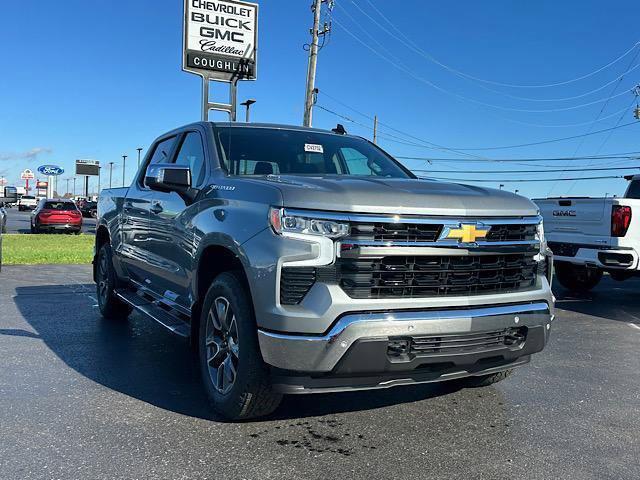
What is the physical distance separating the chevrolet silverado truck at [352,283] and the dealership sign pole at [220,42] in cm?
1561

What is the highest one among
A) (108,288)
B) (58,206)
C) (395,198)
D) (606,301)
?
(395,198)

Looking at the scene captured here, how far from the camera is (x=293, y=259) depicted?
316cm

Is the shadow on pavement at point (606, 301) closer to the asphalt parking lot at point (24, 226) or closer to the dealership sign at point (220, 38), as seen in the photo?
the dealership sign at point (220, 38)

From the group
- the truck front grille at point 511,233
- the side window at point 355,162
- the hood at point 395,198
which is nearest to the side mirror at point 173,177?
the hood at point 395,198

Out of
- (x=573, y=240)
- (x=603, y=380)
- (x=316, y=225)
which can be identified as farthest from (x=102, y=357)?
(x=573, y=240)

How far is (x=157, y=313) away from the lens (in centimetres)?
502

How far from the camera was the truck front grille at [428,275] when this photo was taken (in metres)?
3.19

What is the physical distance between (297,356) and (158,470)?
0.91 m

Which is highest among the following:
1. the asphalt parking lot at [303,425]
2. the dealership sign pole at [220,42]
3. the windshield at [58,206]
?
the dealership sign pole at [220,42]

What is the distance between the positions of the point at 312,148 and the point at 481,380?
2284 millimetres

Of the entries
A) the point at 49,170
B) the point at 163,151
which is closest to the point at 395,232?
the point at 163,151

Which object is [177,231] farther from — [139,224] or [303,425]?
[303,425]

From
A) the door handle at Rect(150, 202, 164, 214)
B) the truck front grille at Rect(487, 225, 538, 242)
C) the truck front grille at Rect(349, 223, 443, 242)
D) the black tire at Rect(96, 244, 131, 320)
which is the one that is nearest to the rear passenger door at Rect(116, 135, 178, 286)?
the door handle at Rect(150, 202, 164, 214)

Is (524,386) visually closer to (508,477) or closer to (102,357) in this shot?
(508,477)
